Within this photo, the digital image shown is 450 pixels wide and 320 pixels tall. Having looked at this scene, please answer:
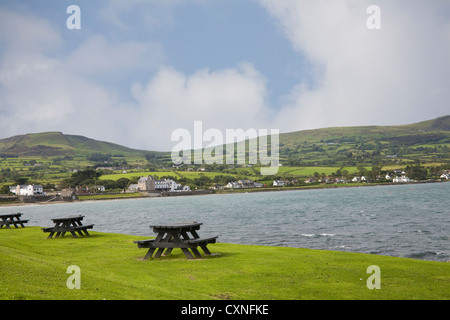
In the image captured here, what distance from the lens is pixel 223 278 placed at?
12914 mm

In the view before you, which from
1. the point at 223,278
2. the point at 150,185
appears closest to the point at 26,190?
the point at 150,185

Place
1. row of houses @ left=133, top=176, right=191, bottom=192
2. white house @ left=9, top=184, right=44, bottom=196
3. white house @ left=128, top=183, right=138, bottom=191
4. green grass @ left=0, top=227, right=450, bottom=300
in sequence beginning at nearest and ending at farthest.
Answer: green grass @ left=0, top=227, right=450, bottom=300, white house @ left=9, top=184, right=44, bottom=196, row of houses @ left=133, top=176, right=191, bottom=192, white house @ left=128, top=183, right=138, bottom=191

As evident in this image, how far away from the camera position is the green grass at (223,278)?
33.3ft

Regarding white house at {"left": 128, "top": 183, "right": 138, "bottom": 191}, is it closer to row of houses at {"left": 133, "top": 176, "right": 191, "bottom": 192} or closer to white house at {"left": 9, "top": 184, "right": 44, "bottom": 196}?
row of houses at {"left": 133, "top": 176, "right": 191, "bottom": 192}

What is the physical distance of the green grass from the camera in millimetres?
10148

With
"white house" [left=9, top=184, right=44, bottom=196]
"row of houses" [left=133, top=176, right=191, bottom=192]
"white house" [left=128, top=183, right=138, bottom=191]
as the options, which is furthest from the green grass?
"white house" [left=128, top=183, right=138, bottom=191]

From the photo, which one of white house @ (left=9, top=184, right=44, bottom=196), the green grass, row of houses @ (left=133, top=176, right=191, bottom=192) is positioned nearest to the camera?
the green grass

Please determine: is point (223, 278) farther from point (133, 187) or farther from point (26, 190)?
point (133, 187)

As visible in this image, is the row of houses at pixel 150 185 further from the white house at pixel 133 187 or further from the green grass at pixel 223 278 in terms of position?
the green grass at pixel 223 278

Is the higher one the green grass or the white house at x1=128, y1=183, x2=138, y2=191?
the green grass

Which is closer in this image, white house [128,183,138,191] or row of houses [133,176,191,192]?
row of houses [133,176,191,192]
